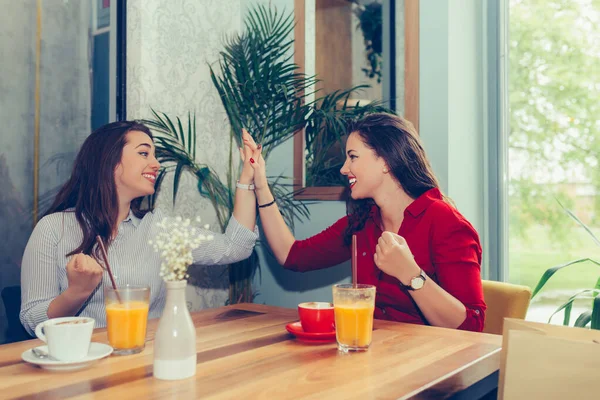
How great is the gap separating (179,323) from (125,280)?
0.91m

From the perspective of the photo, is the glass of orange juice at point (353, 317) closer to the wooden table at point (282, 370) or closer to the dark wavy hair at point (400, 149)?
the wooden table at point (282, 370)

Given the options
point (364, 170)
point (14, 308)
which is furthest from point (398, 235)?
point (14, 308)

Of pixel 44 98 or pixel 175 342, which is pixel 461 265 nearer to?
pixel 175 342

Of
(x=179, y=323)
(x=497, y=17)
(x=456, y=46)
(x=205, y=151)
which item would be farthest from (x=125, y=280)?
(x=497, y=17)

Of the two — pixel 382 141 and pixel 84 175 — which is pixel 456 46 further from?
pixel 84 175

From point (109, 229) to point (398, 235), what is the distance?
0.93 metres

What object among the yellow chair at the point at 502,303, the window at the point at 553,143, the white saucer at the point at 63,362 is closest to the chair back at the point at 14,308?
the white saucer at the point at 63,362

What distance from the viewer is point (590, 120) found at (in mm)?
2570

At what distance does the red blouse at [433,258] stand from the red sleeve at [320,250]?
0.43 ft

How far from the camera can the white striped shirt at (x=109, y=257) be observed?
1711 mm

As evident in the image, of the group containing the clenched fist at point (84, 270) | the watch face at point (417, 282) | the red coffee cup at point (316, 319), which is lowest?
the red coffee cup at point (316, 319)

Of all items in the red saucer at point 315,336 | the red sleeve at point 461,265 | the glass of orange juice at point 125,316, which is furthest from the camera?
the red sleeve at point 461,265

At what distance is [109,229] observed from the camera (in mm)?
1921

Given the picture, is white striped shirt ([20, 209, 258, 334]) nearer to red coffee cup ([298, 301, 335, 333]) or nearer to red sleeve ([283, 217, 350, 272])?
red sleeve ([283, 217, 350, 272])
